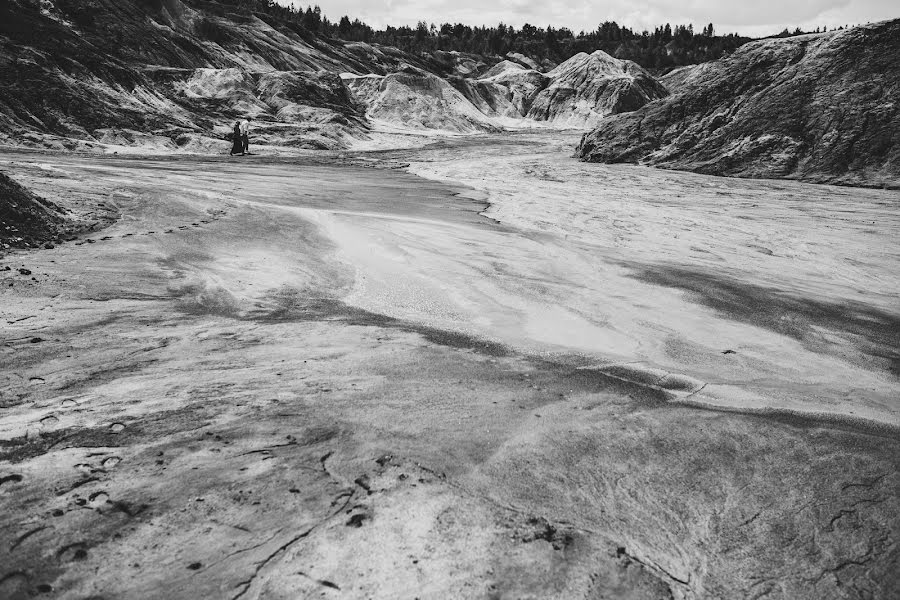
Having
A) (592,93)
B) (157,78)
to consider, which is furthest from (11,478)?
(592,93)

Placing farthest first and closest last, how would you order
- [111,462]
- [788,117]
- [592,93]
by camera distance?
1. [592,93]
2. [788,117]
3. [111,462]

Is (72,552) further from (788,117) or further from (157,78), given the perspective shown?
(157,78)

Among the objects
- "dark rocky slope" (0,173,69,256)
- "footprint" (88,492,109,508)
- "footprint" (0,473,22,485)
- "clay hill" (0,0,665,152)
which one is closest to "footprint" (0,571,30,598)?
"footprint" (88,492,109,508)

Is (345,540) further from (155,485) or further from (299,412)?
(299,412)

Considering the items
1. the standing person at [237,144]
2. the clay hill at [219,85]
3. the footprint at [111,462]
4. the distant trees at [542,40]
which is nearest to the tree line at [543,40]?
the distant trees at [542,40]

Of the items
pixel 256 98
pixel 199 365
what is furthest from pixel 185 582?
pixel 256 98

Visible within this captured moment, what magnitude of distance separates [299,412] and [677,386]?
2.53m

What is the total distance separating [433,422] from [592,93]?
5365 centimetres

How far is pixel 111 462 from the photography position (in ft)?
8.49

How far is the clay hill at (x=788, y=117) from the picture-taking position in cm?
1554

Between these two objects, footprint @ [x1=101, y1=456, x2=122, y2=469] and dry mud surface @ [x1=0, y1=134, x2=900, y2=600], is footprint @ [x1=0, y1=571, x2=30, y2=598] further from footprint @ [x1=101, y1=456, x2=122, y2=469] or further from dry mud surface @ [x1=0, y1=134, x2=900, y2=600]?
footprint @ [x1=101, y1=456, x2=122, y2=469]

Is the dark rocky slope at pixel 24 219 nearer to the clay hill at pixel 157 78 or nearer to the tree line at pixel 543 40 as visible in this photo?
the clay hill at pixel 157 78

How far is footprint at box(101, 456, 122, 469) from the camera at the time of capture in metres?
2.55

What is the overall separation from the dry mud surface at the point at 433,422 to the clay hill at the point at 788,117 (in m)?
10.2
